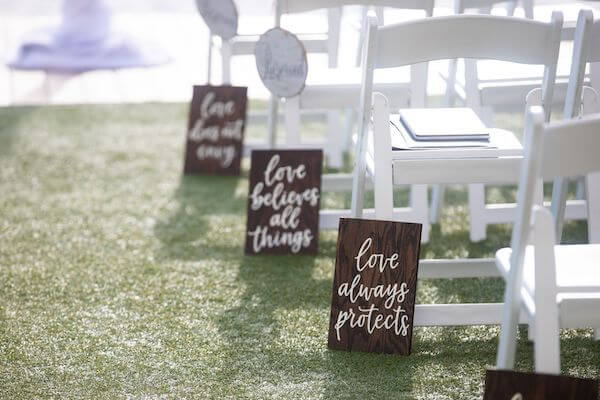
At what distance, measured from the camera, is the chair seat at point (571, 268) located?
1.91 metres

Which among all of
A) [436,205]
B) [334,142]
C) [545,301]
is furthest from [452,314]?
[334,142]

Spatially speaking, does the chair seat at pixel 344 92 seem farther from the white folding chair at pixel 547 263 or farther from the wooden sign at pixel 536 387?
the wooden sign at pixel 536 387

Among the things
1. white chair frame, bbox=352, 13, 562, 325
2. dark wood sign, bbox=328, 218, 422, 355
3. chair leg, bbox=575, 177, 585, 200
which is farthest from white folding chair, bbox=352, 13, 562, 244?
chair leg, bbox=575, 177, 585, 200

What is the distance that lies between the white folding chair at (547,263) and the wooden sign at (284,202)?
1.14 m

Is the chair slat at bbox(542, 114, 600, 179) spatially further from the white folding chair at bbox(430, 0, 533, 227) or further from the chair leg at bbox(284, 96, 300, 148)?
the chair leg at bbox(284, 96, 300, 148)

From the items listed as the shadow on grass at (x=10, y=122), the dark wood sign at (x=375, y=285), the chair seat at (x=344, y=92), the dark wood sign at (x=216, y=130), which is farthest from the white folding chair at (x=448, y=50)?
the shadow on grass at (x=10, y=122)

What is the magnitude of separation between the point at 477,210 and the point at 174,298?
42.8 inches

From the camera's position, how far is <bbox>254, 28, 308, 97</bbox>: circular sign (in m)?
2.81

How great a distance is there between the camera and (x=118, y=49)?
5.87m

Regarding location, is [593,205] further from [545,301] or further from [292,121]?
[292,121]

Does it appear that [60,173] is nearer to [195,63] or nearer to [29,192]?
[29,192]

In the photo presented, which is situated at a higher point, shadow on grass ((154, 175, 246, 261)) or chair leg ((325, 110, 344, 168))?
chair leg ((325, 110, 344, 168))

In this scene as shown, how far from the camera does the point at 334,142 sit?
4.00 metres

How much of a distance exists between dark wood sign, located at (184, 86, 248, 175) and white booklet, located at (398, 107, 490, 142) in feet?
4.44
